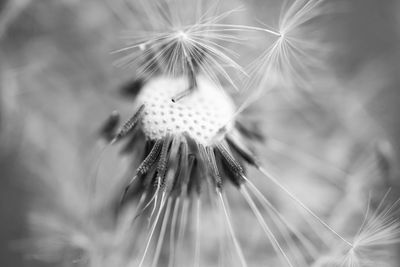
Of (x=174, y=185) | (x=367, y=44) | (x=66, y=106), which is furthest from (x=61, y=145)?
(x=367, y=44)

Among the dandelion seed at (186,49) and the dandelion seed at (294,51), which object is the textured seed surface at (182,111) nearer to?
the dandelion seed at (186,49)

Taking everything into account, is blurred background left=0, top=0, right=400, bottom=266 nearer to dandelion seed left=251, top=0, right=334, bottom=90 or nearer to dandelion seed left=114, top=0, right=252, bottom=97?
dandelion seed left=251, top=0, right=334, bottom=90

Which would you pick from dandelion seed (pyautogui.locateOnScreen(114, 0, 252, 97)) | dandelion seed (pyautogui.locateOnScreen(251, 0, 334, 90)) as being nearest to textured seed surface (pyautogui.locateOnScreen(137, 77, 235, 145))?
dandelion seed (pyautogui.locateOnScreen(114, 0, 252, 97))

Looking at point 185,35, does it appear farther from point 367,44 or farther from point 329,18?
point 367,44

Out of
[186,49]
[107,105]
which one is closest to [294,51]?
[186,49]

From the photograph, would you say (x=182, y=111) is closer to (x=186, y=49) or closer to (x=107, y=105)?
(x=186, y=49)
